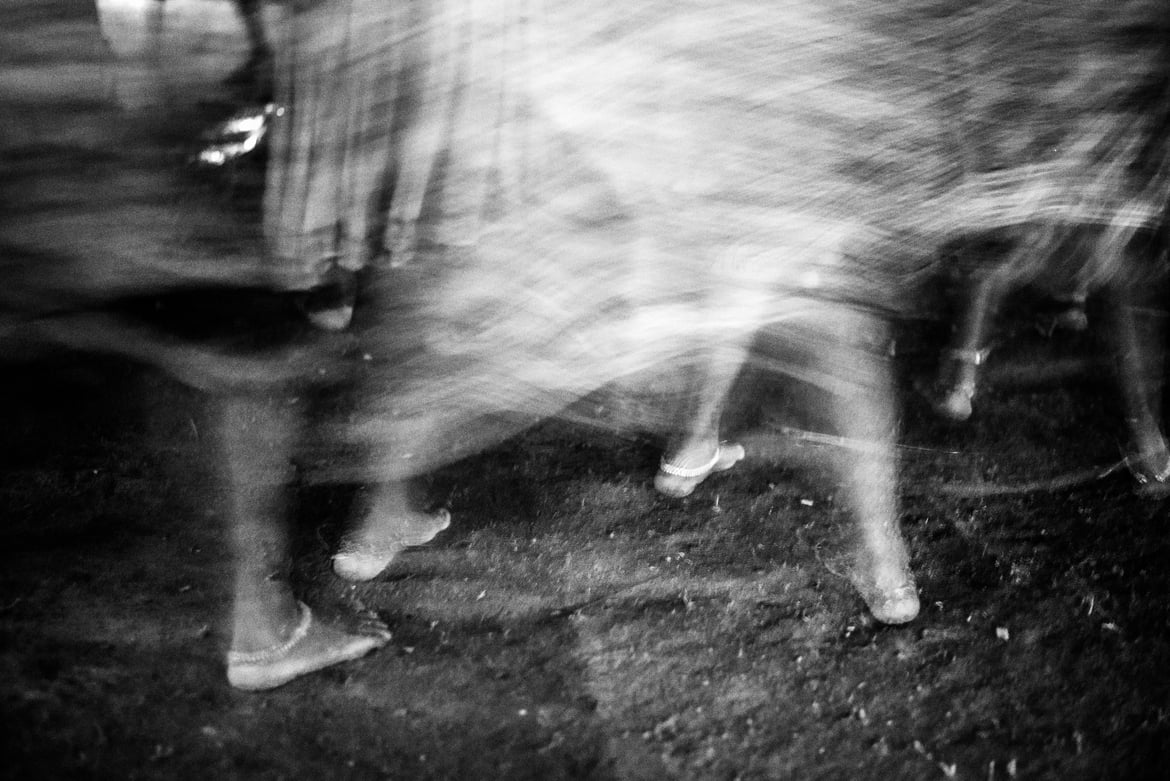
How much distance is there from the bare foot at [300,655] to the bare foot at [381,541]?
0.18 meters

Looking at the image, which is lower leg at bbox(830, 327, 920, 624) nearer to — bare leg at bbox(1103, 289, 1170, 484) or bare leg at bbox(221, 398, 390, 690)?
bare leg at bbox(1103, 289, 1170, 484)

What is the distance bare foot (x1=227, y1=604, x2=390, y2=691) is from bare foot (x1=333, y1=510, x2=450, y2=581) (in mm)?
181

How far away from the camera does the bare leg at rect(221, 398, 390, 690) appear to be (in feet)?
6.56

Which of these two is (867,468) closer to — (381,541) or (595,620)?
(595,620)

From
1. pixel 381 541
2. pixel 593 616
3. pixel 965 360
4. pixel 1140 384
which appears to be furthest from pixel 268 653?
pixel 1140 384

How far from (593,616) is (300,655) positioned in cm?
72

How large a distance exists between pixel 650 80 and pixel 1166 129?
142 cm

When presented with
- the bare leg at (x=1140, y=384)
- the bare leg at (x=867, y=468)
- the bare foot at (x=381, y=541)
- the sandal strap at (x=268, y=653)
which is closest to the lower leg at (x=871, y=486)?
the bare leg at (x=867, y=468)

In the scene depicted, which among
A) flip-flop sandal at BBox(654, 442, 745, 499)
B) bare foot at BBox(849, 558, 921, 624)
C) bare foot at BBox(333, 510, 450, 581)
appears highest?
bare foot at BBox(849, 558, 921, 624)

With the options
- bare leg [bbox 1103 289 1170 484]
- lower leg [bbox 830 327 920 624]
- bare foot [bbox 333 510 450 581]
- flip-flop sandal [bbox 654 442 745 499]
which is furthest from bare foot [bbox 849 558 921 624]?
bare foot [bbox 333 510 450 581]

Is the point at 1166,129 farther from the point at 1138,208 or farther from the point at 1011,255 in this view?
the point at 1011,255

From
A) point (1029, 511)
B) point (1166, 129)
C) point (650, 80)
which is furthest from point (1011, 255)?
point (650, 80)

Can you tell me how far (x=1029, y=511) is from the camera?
8.50 ft

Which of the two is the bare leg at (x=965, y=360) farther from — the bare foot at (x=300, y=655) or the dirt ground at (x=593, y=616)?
the bare foot at (x=300, y=655)
